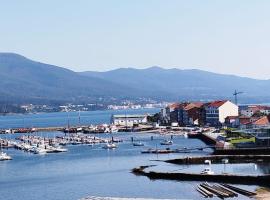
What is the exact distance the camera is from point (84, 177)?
37.1 meters

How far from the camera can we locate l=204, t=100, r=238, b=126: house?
73.9m

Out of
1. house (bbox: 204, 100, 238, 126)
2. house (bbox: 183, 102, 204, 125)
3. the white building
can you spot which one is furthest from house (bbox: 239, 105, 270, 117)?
the white building

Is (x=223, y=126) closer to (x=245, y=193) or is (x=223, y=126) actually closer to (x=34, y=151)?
(x=34, y=151)

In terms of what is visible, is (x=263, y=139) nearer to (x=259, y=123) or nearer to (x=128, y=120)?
(x=259, y=123)

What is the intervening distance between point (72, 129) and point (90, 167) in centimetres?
4616

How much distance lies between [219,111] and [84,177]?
38.9m

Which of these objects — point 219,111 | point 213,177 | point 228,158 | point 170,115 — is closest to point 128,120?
point 170,115

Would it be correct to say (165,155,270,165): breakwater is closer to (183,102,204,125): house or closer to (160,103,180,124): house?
(183,102,204,125): house

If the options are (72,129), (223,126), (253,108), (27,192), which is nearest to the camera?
(27,192)

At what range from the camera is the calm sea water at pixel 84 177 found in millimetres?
30516

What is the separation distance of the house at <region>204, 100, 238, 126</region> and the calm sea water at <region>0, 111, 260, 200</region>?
56.3ft

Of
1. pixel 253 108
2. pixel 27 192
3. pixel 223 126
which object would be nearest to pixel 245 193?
pixel 27 192

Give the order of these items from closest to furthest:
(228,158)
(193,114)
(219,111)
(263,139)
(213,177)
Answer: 1. (213,177)
2. (228,158)
3. (263,139)
4. (219,111)
5. (193,114)

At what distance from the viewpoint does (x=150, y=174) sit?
116 feet
